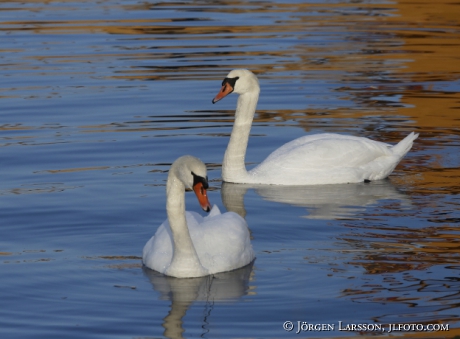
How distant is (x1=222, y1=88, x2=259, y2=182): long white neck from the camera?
1127 cm

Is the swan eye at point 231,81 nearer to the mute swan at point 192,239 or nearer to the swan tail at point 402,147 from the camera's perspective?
the swan tail at point 402,147

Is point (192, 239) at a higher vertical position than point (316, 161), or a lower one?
higher

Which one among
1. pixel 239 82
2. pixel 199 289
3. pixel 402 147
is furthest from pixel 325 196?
pixel 199 289

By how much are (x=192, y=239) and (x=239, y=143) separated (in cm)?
368

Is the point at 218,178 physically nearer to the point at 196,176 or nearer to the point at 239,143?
the point at 239,143

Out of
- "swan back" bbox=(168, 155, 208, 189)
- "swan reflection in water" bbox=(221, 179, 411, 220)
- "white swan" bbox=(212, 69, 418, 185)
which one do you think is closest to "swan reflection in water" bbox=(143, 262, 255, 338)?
"swan back" bbox=(168, 155, 208, 189)

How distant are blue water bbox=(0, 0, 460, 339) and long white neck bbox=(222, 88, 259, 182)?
14 cm

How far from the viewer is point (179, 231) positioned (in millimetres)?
7699

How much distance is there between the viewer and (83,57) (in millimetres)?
→ 19672

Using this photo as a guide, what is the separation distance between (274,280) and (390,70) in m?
10.6

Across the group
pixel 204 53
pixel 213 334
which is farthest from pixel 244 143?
pixel 204 53

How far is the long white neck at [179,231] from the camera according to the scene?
768 cm

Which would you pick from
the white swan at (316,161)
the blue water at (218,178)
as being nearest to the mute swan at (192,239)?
the blue water at (218,178)

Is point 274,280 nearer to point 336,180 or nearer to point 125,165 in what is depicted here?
point 336,180
